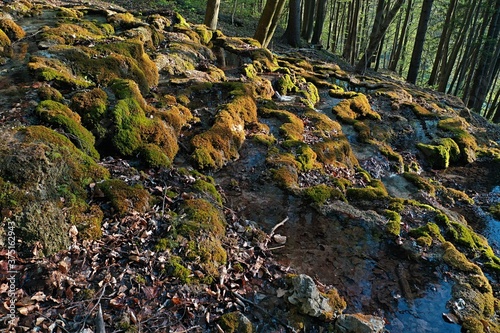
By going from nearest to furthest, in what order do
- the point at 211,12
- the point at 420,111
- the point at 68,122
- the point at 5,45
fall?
the point at 68,122 < the point at 5,45 < the point at 420,111 < the point at 211,12

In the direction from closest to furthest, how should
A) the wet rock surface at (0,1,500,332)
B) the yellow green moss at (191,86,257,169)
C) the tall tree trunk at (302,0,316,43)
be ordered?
the wet rock surface at (0,1,500,332)
the yellow green moss at (191,86,257,169)
the tall tree trunk at (302,0,316,43)

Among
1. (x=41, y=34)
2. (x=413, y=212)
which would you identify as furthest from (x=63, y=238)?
(x=41, y=34)

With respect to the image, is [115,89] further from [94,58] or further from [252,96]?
[252,96]

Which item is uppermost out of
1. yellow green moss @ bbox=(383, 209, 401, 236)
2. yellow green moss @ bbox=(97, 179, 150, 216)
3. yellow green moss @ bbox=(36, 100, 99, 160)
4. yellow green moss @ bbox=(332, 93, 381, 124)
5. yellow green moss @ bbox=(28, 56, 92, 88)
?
yellow green moss @ bbox=(28, 56, 92, 88)

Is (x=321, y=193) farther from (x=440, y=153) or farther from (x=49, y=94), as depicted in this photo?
(x=440, y=153)

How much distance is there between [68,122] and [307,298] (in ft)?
14.8

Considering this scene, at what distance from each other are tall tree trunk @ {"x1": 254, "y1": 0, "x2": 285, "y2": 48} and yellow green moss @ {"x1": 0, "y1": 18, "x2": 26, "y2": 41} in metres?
8.27

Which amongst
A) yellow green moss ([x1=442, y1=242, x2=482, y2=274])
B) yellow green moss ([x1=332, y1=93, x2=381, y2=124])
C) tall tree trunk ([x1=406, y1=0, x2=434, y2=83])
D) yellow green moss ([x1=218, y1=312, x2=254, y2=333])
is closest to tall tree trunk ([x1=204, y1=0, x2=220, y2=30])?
yellow green moss ([x1=332, y1=93, x2=381, y2=124])

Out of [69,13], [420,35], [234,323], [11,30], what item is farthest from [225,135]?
[420,35]

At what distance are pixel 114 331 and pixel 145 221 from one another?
1.60 metres

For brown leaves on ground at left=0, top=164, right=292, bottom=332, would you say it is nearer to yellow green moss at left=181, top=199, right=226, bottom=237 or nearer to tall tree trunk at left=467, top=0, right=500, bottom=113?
yellow green moss at left=181, top=199, right=226, bottom=237

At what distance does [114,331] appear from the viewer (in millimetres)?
3520

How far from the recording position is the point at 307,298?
14.2ft

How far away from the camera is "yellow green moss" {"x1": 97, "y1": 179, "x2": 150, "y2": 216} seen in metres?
4.86
